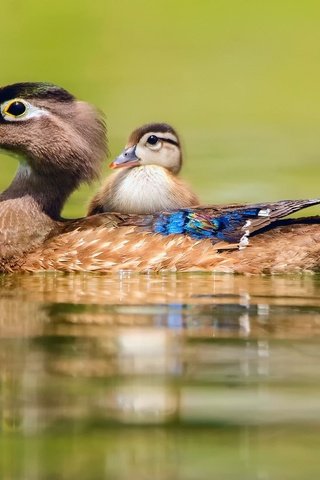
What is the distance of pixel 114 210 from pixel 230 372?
15.8ft

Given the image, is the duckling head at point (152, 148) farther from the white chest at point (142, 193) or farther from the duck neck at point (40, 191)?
the duck neck at point (40, 191)

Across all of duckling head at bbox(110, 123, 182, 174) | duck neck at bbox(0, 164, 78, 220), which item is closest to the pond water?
duck neck at bbox(0, 164, 78, 220)

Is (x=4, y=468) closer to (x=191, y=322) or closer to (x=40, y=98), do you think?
(x=191, y=322)

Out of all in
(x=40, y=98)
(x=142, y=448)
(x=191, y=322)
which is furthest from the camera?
(x=40, y=98)

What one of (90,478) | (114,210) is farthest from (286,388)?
(114,210)

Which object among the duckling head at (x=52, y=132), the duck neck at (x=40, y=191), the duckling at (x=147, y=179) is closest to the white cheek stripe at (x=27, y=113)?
the duckling head at (x=52, y=132)

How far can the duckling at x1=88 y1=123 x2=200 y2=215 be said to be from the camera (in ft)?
33.4

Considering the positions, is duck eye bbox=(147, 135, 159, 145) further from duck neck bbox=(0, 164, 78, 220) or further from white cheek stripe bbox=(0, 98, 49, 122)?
white cheek stripe bbox=(0, 98, 49, 122)

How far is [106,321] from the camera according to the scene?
268 inches

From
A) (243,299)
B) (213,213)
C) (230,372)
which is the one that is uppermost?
(213,213)

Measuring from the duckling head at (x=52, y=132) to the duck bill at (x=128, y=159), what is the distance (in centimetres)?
12

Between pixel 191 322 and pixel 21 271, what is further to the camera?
pixel 21 271

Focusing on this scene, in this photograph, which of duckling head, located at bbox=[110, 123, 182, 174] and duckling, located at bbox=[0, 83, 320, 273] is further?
duckling head, located at bbox=[110, 123, 182, 174]

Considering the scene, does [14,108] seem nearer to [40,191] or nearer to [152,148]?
[40,191]
